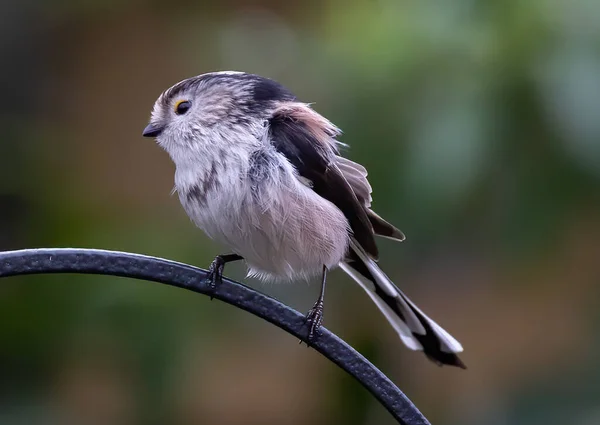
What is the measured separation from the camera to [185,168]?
2.33 m

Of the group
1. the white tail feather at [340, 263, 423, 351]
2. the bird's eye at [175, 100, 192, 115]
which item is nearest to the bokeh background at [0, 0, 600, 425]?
the white tail feather at [340, 263, 423, 351]

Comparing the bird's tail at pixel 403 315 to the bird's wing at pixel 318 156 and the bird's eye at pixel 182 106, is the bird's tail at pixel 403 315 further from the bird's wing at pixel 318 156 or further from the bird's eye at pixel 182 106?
the bird's eye at pixel 182 106

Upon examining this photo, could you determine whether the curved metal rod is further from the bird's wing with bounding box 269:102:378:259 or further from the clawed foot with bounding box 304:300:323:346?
the bird's wing with bounding box 269:102:378:259

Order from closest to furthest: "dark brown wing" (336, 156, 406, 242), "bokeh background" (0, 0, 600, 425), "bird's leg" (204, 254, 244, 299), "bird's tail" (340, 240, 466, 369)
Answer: "bird's leg" (204, 254, 244, 299)
"bird's tail" (340, 240, 466, 369)
"dark brown wing" (336, 156, 406, 242)
"bokeh background" (0, 0, 600, 425)

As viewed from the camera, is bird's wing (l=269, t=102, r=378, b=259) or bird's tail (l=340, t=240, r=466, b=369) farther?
bird's tail (l=340, t=240, r=466, b=369)

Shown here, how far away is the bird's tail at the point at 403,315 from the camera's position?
2.46 metres

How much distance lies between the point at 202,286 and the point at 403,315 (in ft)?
3.31

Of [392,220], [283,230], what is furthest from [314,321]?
[392,220]

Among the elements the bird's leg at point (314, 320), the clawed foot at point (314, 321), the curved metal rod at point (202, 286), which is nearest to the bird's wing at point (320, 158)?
the bird's leg at point (314, 320)

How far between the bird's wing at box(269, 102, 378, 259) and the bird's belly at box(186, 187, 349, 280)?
0.04 meters

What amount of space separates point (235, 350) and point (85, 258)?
216 cm

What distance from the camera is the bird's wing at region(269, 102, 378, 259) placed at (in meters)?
2.32

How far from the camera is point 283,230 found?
89.7 inches

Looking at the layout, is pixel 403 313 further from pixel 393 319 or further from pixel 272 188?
pixel 272 188
